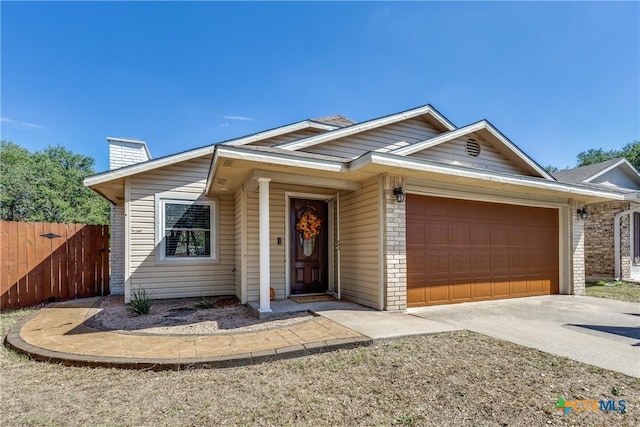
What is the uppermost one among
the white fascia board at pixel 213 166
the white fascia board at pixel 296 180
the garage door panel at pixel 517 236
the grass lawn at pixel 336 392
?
the white fascia board at pixel 213 166

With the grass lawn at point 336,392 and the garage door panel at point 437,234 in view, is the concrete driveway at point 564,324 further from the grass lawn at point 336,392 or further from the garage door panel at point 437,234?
the garage door panel at point 437,234

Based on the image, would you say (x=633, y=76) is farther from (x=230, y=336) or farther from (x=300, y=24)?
(x=230, y=336)

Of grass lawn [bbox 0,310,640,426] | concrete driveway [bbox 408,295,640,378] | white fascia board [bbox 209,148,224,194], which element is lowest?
concrete driveway [bbox 408,295,640,378]

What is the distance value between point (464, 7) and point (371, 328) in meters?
7.49

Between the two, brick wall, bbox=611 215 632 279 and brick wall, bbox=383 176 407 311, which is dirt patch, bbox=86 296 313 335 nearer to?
brick wall, bbox=383 176 407 311

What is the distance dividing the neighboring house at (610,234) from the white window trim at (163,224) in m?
11.2

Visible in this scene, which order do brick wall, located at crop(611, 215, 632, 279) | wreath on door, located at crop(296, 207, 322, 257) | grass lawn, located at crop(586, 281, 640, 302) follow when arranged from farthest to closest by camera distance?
brick wall, located at crop(611, 215, 632, 279)
grass lawn, located at crop(586, 281, 640, 302)
wreath on door, located at crop(296, 207, 322, 257)

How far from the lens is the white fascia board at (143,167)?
6755 mm

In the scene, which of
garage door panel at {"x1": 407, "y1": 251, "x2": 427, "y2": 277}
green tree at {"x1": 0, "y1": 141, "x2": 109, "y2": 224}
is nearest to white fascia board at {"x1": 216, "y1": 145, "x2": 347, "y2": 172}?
garage door panel at {"x1": 407, "y1": 251, "x2": 427, "y2": 277}

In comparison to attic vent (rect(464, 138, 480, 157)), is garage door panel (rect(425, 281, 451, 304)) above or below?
below

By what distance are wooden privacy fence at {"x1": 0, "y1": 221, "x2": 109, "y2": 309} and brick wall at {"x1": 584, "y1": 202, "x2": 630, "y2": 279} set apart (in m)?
15.8

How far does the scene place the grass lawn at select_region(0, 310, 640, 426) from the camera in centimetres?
243

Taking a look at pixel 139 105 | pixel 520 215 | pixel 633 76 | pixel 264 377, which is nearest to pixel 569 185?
pixel 520 215

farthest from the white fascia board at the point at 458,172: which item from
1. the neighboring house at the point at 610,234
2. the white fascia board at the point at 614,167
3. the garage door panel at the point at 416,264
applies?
the white fascia board at the point at 614,167
